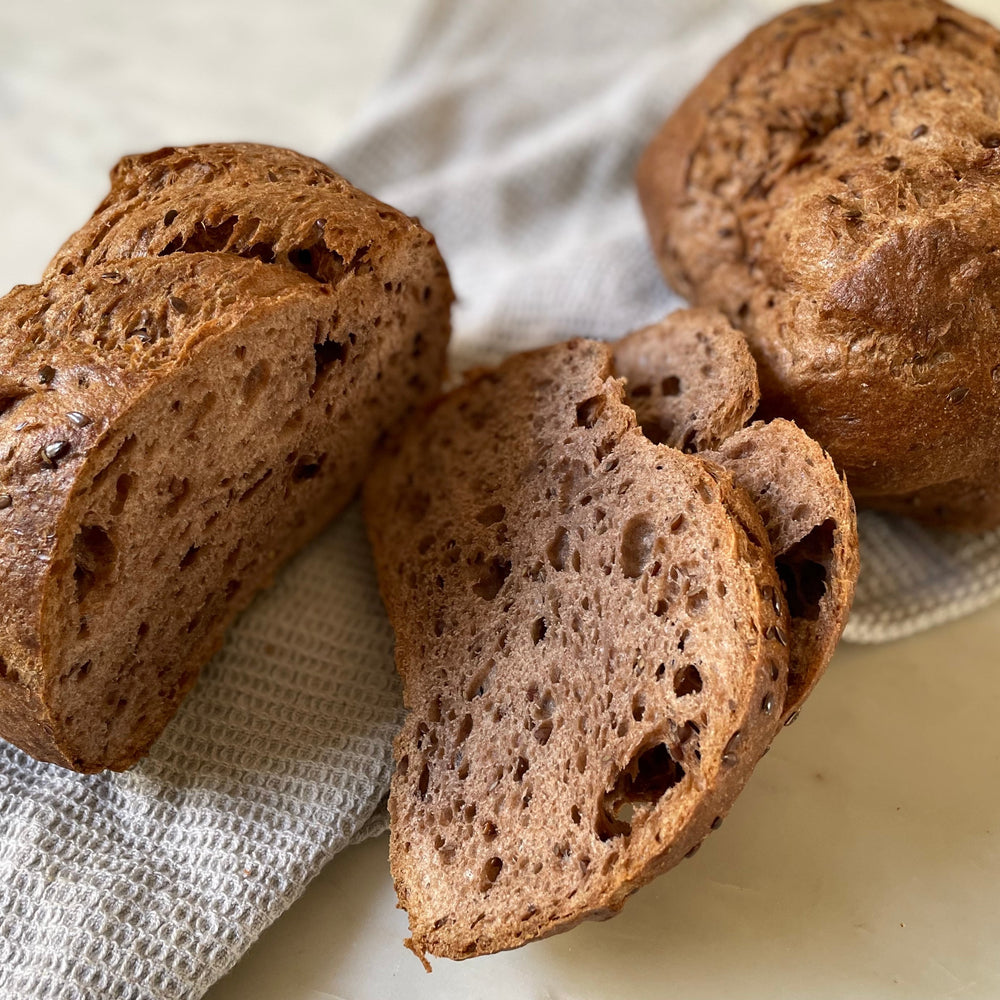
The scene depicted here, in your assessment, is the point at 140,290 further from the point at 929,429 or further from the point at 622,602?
the point at 929,429

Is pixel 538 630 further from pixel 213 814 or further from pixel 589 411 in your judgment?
pixel 213 814

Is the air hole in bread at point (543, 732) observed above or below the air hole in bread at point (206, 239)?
below

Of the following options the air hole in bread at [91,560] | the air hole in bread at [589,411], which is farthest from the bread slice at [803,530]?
the air hole in bread at [91,560]

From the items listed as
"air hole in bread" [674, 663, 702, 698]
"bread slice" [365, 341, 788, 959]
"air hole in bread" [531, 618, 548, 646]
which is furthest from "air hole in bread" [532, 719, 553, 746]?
"air hole in bread" [674, 663, 702, 698]

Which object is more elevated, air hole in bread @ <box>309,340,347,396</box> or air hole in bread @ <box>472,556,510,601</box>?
air hole in bread @ <box>309,340,347,396</box>

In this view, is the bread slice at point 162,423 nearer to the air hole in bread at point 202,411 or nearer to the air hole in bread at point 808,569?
the air hole in bread at point 202,411

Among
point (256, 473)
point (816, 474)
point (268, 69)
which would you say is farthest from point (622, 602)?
point (268, 69)

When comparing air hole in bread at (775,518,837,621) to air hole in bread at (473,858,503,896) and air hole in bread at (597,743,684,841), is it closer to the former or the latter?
air hole in bread at (597,743,684,841)
